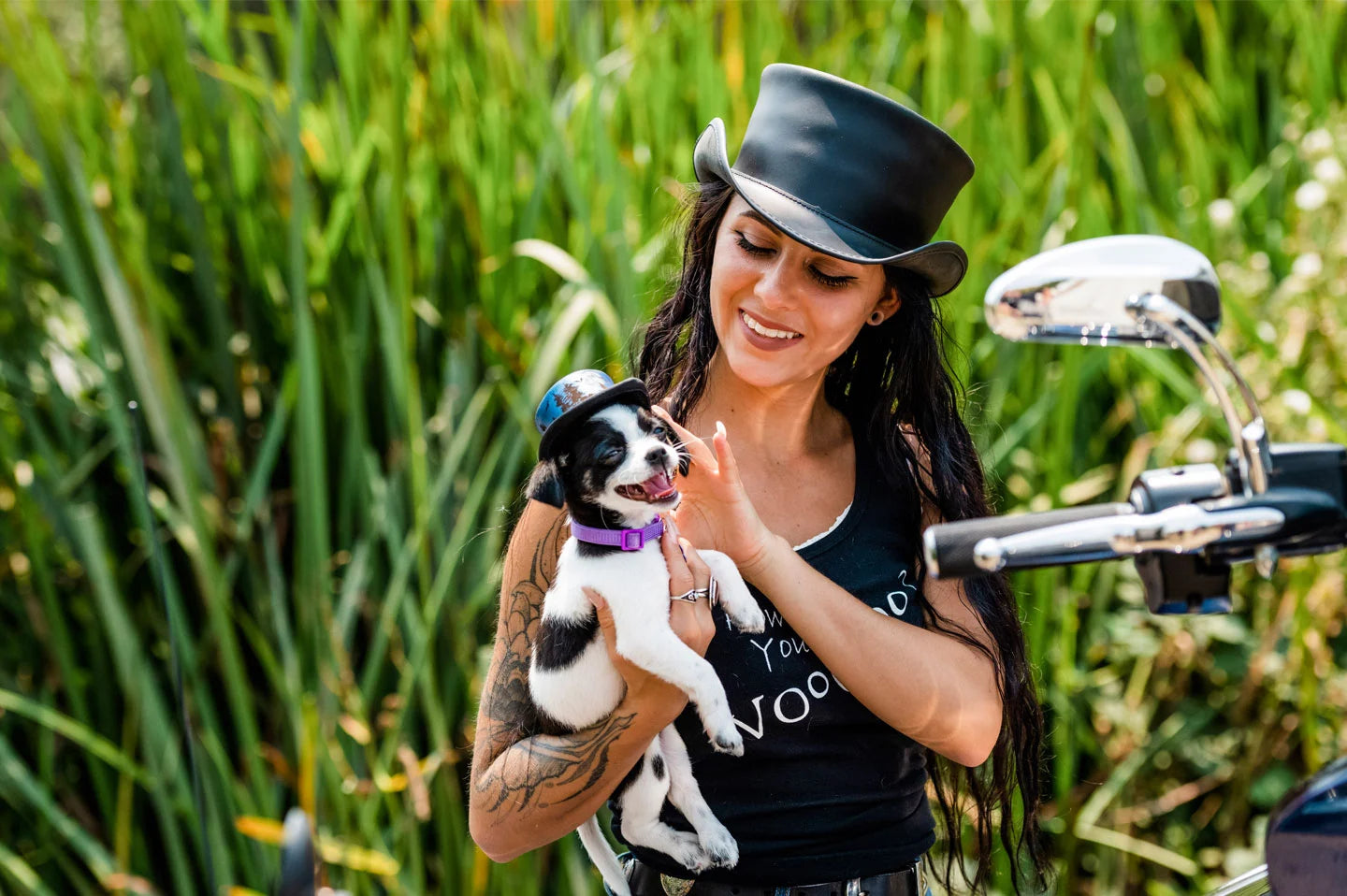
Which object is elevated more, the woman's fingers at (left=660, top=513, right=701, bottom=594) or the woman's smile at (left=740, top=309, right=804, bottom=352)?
the woman's smile at (left=740, top=309, right=804, bottom=352)

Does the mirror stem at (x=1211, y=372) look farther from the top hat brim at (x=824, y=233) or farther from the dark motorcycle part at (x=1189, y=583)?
the top hat brim at (x=824, y=233)

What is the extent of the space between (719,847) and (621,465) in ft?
1.70

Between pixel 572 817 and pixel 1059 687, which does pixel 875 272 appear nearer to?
pixel 572 817

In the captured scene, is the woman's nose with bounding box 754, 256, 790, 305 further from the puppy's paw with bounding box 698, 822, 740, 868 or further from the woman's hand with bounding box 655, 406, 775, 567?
the puppy's paw with bounding box 698, 822, 740, 868

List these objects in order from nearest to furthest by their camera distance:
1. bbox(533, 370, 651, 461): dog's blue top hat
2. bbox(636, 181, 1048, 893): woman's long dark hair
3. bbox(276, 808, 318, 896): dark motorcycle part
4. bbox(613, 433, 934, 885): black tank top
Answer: bbox(276, 808, 318, 896): dark motorcycle part < bbox(533, 370, 651, 461): dog's blue top hat < bbox(613, 433, 934, 885): black tank top < bbox(636, 181, 1048, 893): woman's long dark hair

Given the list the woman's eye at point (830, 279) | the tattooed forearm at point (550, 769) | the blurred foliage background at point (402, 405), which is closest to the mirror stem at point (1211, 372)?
the woman's eye at point (830, 279)

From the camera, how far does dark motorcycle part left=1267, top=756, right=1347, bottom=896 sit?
102 centimetres

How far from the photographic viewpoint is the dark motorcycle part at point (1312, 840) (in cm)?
102

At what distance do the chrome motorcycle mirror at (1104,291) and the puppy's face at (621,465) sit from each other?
0.43 m

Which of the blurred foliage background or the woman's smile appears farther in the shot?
the blurred foliage background

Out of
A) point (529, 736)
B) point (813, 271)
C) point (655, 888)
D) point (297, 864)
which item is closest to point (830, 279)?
point (813, 271)

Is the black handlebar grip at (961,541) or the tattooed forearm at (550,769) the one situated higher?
the black handlebar grip at (961,541)

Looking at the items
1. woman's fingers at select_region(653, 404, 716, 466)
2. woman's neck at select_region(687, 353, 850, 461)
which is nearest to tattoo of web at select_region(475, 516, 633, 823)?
woman's fingers at select_region(653, 404, 716, 466)

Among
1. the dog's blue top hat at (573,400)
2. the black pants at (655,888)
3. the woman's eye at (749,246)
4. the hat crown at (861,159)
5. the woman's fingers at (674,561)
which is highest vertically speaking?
the hat crown at (861,159)
